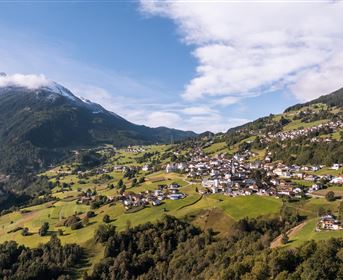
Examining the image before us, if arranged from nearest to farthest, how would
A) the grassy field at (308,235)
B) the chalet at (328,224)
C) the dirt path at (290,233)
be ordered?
the grassy field at (308,235)
the chalet at (328,224)
the dirt path at (290,233)

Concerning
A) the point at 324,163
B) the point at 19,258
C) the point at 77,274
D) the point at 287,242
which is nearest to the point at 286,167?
the point at 324,163

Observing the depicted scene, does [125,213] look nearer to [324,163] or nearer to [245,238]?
[245,238]

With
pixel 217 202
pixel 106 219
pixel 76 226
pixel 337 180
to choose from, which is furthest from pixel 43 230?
pixel 337 180

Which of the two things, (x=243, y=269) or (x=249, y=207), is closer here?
(x=243, y=269)

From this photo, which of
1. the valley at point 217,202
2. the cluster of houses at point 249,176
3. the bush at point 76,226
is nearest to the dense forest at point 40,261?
the valley at point 217,202

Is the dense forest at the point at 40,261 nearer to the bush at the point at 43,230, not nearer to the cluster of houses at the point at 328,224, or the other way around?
the bush at the point at 43,230

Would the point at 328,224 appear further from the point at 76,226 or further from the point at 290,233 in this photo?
the point at 76,226

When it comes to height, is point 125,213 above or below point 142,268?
above
